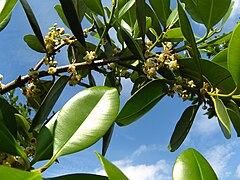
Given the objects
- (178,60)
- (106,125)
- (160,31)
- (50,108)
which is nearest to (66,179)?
(106,125)

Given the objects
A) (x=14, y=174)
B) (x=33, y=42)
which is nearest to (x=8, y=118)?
(x=14, y=174)

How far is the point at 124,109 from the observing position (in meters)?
1.09

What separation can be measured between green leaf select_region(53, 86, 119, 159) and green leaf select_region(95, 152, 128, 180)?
5.7 inches

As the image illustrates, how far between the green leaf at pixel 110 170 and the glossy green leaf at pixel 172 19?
0.81m

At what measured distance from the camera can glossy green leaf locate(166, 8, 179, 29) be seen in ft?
4.43

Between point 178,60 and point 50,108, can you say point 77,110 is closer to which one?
point 50,108

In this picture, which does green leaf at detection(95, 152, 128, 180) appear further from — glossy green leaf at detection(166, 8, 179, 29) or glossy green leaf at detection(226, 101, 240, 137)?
glossy green leaf at detection(166, 8, 179, 29)

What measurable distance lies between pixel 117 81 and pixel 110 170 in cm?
75

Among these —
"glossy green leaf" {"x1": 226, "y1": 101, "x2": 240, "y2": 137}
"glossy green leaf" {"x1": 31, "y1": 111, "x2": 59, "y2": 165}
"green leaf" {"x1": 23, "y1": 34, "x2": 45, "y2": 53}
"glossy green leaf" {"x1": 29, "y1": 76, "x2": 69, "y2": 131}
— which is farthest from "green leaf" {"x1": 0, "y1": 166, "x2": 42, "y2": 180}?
"green leaf" {"x1": 23, "y1": 34, "x2": 45, "y2": 53}

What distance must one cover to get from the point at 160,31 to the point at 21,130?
1.82 feet

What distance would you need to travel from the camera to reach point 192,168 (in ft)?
2.47

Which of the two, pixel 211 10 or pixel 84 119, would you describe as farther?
pixel 211 10

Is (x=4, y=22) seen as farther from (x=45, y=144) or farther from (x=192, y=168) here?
(x=192, y=168)

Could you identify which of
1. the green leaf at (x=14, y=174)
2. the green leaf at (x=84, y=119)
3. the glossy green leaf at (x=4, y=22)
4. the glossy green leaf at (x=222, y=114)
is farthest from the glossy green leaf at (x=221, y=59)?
the green leaf at (x=14, y=174)
